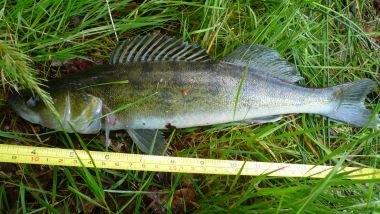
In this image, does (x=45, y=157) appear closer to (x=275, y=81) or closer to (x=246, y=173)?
(x=246, y=173)

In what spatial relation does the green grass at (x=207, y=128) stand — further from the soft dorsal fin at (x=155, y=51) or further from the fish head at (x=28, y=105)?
the soft dorsal fin at (x=155, y=51)

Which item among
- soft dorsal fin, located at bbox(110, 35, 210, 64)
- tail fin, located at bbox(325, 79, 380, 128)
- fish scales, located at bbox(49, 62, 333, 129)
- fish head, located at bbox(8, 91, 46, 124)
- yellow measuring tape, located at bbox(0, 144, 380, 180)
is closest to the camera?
yellow measuring tape, located at bbox(0, 144, 380, 180)

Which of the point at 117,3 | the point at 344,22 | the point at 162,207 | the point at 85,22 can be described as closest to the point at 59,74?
the point at 85,22

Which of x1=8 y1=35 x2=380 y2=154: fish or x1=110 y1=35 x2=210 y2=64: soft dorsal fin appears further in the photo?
x1=110 y1=35 x2=210 y2=64: soft dorsal fin

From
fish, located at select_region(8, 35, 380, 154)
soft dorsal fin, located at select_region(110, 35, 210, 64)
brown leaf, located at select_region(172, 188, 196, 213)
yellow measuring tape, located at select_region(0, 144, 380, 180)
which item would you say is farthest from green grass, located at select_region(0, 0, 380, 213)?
soft dorsal fin, located at select_region(110, 35, 210, 64)

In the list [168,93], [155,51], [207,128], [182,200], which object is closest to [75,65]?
[155,51]

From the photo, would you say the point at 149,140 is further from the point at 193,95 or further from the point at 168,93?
the point at 193,95

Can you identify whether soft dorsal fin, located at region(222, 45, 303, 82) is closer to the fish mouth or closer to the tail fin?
the tail fin

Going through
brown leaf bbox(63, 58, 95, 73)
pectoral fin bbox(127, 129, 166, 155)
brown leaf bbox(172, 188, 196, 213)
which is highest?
brown leaf bbox(63, 58, 95, 73)
